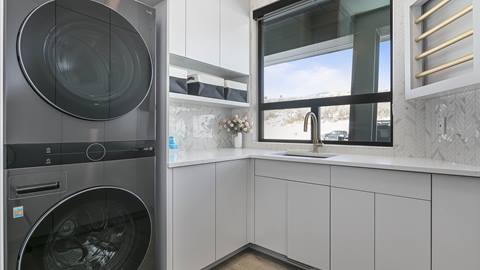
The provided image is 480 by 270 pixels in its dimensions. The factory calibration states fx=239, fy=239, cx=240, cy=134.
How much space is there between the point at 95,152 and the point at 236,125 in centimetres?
162

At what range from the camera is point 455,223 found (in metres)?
1.25

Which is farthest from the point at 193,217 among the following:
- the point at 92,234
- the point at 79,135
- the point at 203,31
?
the point at 203,31

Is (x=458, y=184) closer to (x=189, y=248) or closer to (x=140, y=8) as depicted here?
(x=189, y=248)

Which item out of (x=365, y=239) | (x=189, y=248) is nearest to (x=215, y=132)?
(x=189, y=248)

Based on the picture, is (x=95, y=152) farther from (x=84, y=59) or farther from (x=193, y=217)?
(x=193, y=217)

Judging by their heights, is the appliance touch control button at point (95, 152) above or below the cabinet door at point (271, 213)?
above

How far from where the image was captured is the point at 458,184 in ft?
4.06

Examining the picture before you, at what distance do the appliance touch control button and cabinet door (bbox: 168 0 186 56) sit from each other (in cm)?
96

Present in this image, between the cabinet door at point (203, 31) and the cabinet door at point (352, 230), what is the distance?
1543 mm

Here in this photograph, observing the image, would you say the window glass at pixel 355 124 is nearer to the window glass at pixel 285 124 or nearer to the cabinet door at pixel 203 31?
the window glass at pixel 285 124

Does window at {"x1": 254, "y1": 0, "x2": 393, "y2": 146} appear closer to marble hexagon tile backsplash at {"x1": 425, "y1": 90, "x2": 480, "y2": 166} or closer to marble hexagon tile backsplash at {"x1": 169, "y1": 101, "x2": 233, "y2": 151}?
marble hexagon tile backsplash at {"x1": 425, "y1": 90, "x2": 480, "y2": 166}

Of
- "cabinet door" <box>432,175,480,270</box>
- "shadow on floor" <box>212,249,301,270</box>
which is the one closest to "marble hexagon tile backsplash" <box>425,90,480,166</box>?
"cabinet door" <box>432,175,480,270</box>

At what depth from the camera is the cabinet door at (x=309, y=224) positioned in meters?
1.72

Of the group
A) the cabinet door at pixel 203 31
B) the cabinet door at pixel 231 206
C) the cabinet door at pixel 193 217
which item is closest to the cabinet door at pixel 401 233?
the cabinet door at pixel 231 206
